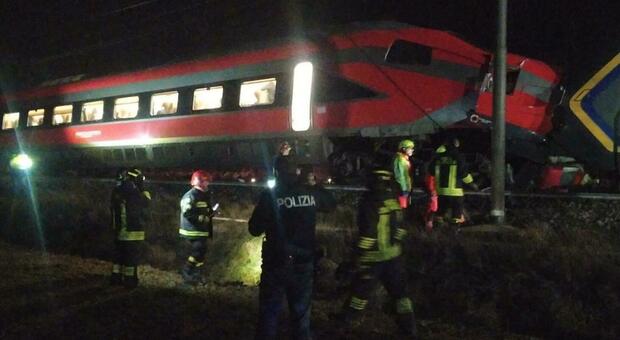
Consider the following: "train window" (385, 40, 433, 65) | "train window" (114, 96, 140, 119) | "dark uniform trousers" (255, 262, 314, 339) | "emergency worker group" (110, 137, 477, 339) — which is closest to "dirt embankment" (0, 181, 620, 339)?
"emergency worker group" (110, 137, 477, 339)

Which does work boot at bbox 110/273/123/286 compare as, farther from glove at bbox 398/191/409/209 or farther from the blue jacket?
the blue jacket

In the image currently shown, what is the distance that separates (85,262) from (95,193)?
4.75m

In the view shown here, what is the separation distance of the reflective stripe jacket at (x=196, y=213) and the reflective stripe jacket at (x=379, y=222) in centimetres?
283

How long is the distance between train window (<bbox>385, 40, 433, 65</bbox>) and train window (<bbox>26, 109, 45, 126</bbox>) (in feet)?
43.3

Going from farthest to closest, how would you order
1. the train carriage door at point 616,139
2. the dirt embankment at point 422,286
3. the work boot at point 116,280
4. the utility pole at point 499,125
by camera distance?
the train carriage door at point 616,139 → the utility pole at point 499,125 → the work boot at point 116,280 → the dirt embankment at point 422,286

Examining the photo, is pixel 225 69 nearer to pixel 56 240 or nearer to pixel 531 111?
pixel 56 240

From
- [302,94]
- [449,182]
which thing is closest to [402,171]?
[449,182]

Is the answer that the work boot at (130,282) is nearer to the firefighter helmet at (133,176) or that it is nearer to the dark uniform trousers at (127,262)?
the dark uniform trousers at (127,262)

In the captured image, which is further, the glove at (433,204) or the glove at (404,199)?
the glove at (433,204)

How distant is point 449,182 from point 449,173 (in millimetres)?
129

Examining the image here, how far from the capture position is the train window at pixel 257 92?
1376 centimetres

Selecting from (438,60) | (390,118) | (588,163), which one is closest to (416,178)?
(390,118)

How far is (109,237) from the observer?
12.0m

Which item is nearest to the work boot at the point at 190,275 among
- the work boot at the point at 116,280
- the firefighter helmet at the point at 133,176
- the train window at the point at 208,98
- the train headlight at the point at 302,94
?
the work boot at the point at 116,280
